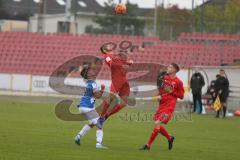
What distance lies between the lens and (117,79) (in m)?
18.2

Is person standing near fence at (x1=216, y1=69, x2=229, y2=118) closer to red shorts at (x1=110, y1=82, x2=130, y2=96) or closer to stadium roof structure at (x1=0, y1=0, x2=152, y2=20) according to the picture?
red shorts at (x1=110, y1=82, x2=130, y2=96)

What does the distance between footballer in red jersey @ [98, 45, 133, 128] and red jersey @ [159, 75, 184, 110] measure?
5.60ft

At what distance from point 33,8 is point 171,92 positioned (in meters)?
79.3

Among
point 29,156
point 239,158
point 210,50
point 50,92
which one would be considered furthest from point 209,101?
point 29,156

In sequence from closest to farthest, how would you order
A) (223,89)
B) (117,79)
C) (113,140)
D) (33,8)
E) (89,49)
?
(113,140) → (117,79) → (223,89) → (89,49) → (33,8)

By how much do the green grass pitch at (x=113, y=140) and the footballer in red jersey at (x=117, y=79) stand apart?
2.84 feet

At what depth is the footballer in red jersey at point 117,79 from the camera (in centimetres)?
1744

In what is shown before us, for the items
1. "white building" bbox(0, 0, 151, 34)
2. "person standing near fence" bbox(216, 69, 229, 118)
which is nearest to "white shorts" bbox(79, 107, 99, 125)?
"person standing near fence" bbox(216, 69, 229, 118)

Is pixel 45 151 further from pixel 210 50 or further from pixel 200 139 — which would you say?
pixel 210 50

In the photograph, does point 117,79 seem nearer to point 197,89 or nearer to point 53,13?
point 197,89

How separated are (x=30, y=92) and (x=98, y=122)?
26.9 metres

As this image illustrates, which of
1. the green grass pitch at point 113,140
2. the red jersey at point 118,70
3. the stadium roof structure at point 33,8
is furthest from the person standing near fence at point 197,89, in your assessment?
the stadium roof structure at point 33,8

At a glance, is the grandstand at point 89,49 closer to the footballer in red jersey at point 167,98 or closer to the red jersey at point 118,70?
the red jersey at point 118,70

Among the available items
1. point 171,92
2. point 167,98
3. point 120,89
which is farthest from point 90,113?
point 120,89
